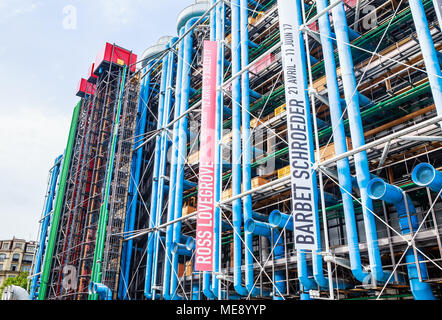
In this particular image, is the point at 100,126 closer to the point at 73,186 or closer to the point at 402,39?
the point at 73,186

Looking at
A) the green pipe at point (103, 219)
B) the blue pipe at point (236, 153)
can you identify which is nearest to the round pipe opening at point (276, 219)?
the blue pipe at point (236, 153)

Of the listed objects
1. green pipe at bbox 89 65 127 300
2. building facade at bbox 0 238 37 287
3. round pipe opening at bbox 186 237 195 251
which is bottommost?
round pipe opening at bbox 186 237 195 251

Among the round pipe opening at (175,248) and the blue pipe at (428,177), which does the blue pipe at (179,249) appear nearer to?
the round pipe opening at (175,248)

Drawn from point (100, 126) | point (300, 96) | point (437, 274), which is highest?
point (100, 126)

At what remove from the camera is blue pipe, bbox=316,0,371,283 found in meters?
15.1

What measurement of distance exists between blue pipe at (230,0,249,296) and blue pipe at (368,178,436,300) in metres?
7.35

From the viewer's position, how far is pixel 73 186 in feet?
121

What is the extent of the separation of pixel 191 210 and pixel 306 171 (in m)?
12.6

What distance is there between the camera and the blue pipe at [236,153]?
1984cm

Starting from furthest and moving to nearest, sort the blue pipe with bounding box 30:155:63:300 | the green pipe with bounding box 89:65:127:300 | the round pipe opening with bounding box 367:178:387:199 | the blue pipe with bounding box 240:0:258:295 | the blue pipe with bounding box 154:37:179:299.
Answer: the blue pipe with bounding box 30:155:63:300 < the green pipe with bounding box 89:65:127:300 < the blue pipe with bounding box 154:37:179:299 < the blue pipe with bounding box 240:0:258:295 < the round pipe opening with bounding box 367:178:387:199

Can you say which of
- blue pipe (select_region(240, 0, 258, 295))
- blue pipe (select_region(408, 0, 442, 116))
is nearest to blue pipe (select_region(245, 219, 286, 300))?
blue pipe (select_region(240, 0, 258, 295))

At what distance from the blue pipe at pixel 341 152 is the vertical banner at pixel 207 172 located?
6700mm

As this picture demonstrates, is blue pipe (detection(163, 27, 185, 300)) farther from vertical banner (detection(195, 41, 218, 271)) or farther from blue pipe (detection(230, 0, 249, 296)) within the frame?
blue pipe (detection(230, 0, 249, 296))

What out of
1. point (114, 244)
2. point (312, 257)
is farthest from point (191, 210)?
point (312, 257)
